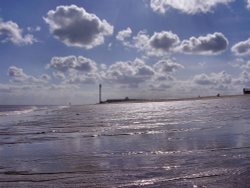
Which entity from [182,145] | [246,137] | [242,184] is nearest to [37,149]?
[182,145]

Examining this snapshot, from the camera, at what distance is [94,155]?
13.3 m

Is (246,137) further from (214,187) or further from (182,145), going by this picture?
(214,187)

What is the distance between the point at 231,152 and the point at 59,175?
560 cm

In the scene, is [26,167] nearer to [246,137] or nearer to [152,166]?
[152,166]

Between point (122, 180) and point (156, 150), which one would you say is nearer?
point (122, 180)

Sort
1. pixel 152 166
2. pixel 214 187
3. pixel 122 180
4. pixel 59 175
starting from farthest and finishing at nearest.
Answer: pixel 152 166 → pixel 59 175 → pixel 122 180 → pixel 214 187

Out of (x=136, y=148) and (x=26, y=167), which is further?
(x=136, y=148)

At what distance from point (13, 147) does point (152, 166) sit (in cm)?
809

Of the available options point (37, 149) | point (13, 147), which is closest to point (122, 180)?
point (37, 149)

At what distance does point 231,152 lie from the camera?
12.7 meters

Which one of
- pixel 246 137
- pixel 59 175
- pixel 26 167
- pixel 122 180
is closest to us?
pixel 122 180

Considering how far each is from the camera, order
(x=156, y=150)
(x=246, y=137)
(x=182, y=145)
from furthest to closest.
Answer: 1. (x=246, y=137)
2. (x=182, y=145)
3. (x=156, y=150)

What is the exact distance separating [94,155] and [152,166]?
3.14m

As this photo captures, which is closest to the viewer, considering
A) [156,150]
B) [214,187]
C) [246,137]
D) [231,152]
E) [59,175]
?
[214,187]
